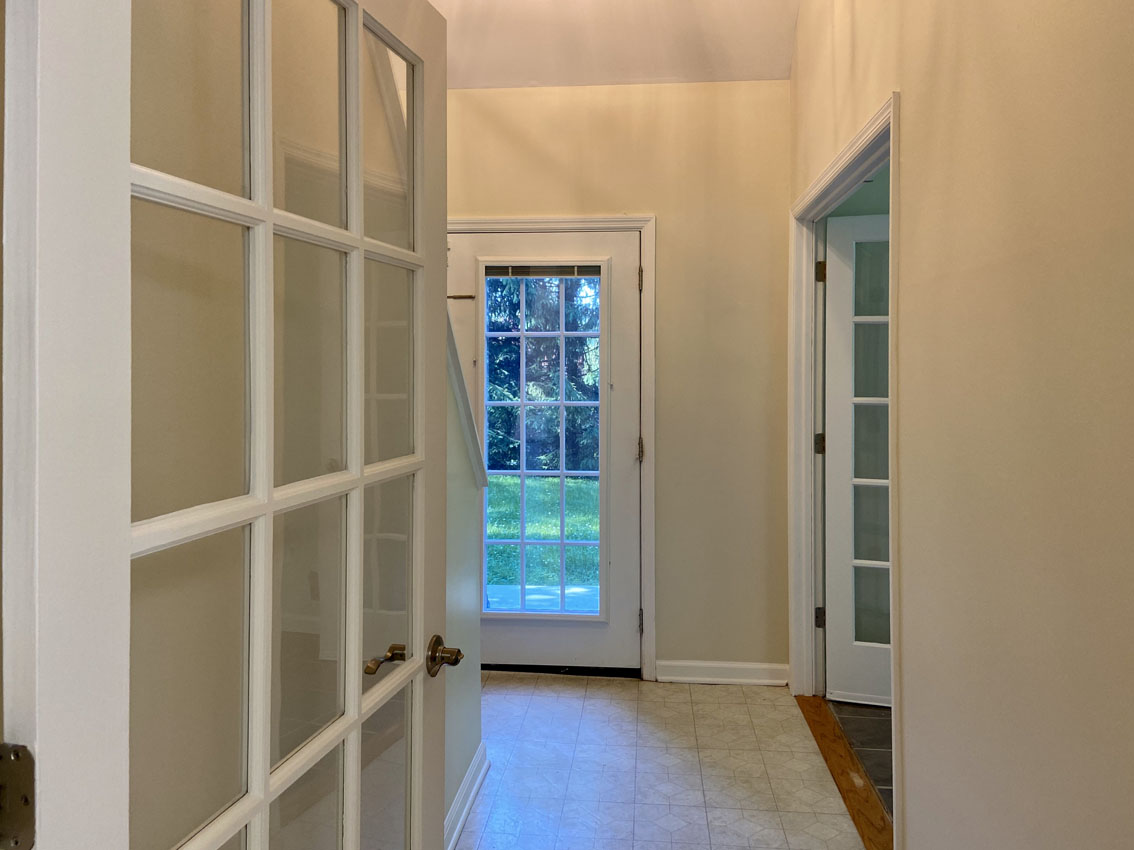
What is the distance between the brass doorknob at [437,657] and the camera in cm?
147

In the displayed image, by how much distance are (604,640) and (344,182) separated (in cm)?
316

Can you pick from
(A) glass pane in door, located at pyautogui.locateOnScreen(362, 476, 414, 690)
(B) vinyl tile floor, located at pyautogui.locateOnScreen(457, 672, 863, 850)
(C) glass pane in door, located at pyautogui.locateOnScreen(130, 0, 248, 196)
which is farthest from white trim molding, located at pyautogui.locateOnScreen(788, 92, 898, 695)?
(C) glass pane in door, located at pyautogui.locateOnScreen(130, 0, 248, 196)

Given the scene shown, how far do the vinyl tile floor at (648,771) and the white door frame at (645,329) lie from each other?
0.28m

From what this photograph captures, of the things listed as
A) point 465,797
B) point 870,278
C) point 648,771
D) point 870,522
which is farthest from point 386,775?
point 870,278

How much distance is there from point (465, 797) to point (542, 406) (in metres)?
1.81

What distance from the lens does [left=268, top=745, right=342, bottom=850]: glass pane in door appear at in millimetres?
1042

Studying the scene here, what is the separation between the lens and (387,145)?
133 cm

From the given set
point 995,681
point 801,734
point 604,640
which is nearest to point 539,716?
point 604,640

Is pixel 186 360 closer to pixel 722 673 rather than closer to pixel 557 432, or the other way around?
pixel 557 432

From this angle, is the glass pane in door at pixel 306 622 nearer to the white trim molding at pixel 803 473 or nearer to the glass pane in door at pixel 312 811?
the glass pane in door at pixel 312 811

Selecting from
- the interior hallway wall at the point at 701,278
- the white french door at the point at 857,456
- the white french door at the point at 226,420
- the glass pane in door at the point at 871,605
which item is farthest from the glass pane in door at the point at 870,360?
the white french door at the point at 226,420

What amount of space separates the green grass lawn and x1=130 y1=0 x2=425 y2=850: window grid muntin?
8.81 feet

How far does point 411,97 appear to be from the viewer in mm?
1406

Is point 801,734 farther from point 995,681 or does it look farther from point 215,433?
point 215,433
